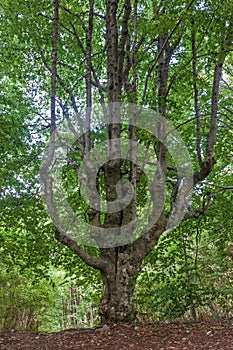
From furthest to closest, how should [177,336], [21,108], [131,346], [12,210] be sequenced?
[21,108] → [12,210] → [177,336] → [131,346]

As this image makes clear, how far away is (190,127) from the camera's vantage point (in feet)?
20.2

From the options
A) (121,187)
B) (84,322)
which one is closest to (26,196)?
(121,187)

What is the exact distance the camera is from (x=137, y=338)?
3.70 m

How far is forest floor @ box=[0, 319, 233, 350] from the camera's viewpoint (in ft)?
11.2

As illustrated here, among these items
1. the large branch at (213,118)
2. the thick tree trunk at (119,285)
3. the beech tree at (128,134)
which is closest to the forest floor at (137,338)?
the thick tree trunk at (119,285)

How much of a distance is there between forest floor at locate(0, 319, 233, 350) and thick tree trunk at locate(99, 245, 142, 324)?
7.6 inches

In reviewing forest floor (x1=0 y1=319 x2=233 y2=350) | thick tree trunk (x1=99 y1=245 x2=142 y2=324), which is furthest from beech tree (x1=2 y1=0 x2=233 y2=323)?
forest floor (x1=0 y1=319 x2=233 y2=350)

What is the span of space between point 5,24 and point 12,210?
9.80 feet

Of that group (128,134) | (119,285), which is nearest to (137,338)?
(119,285)

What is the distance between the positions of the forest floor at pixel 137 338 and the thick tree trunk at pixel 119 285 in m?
0.19

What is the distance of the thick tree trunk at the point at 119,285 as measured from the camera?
14.0 ft

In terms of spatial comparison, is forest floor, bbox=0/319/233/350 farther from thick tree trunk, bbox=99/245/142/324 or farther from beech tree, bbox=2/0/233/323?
beech tree, bbox=2/0/233/323

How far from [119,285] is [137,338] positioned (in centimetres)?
76

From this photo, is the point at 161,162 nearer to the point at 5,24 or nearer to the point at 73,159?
the point at 73,159
